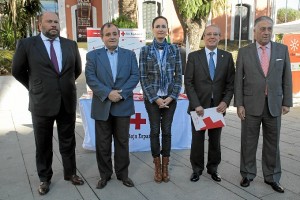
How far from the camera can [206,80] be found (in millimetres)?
3344

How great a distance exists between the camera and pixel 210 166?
11.9 feet

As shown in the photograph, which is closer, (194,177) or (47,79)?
(47,79)

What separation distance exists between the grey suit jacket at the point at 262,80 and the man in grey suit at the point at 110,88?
3.72 feet

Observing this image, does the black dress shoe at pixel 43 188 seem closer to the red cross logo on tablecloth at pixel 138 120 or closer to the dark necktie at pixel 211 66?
the red cross logo on tablecloth at pixel 138 120

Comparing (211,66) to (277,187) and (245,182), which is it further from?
(277,187)

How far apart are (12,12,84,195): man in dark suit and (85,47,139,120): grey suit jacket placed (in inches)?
9.0

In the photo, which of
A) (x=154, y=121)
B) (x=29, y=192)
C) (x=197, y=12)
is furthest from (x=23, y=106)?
(x=197, y=12)

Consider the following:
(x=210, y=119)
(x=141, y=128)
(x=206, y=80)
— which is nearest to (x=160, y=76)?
(x=206, y=80)

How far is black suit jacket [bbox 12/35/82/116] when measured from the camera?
3070 millimetres

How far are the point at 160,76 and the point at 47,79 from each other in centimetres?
117

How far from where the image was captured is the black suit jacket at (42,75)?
3070 mm

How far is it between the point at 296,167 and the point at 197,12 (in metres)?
6.92

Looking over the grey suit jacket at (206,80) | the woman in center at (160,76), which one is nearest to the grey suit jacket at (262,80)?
the grey suit jacket at (206,80)

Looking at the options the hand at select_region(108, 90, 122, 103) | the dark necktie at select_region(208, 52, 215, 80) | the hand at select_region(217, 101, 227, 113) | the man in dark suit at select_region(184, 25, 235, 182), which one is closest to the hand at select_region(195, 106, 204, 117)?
the man in dark suit at select_region(184, 25, 235, 182)
